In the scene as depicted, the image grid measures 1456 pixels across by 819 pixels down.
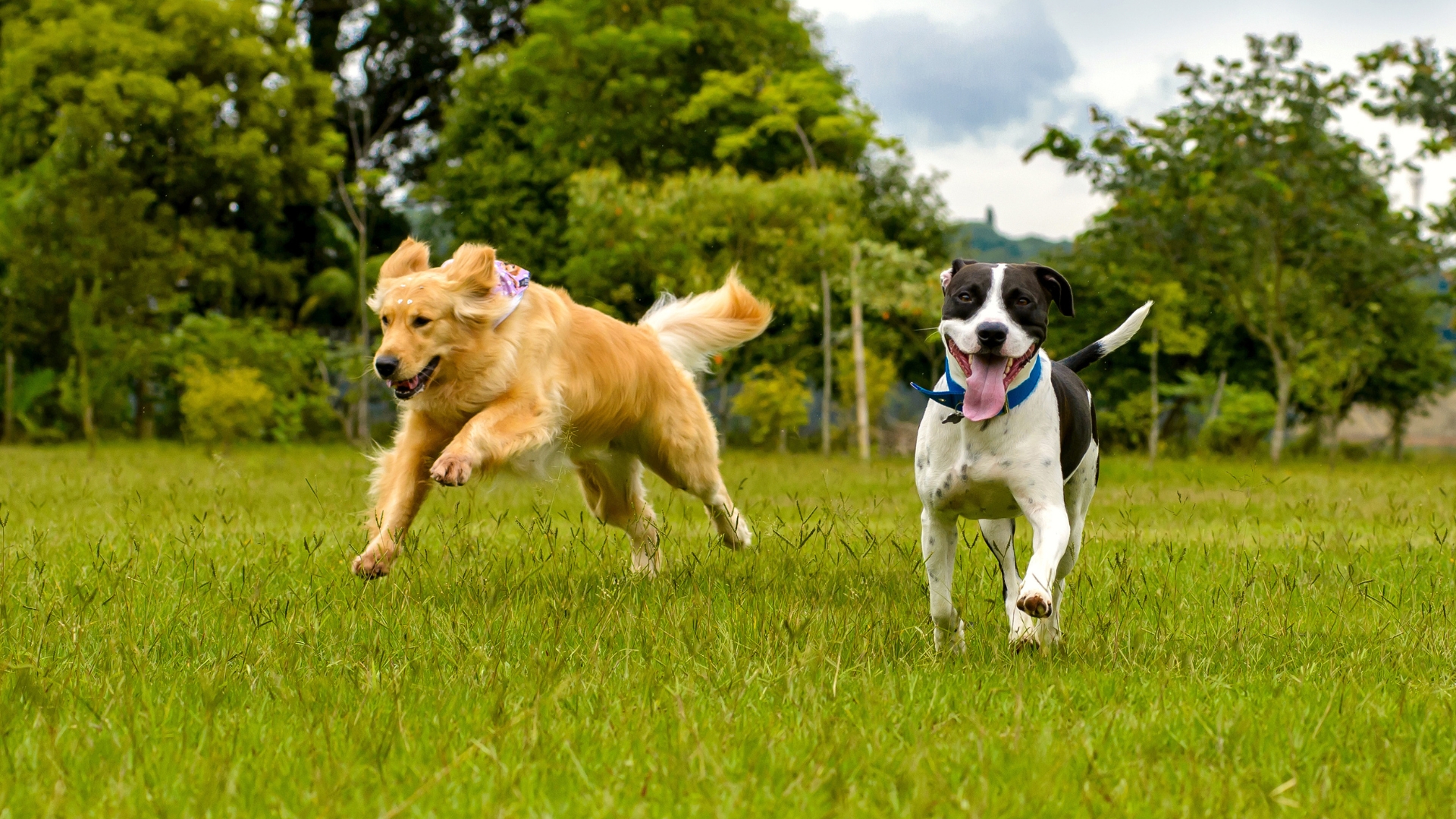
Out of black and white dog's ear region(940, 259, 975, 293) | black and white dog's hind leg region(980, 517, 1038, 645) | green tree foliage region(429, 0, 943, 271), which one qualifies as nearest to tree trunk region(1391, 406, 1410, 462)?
green tree foliage region(429, 0, 943, 271)

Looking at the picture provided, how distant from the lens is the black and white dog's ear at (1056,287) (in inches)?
163

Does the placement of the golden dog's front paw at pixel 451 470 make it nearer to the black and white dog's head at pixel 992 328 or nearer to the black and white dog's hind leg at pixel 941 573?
the black and white dog's hind leg at pixel 941 573

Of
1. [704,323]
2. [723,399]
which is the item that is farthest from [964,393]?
[723,399]

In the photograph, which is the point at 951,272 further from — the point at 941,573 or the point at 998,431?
the point at 941,573

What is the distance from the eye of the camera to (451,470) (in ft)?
16.2

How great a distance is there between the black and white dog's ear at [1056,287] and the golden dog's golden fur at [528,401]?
2396mm

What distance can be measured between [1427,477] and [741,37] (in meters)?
18.1

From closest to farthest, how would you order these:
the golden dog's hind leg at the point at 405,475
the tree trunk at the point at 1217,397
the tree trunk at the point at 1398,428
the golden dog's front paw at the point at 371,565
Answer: the golden dog's front paw at the point at 371,565 → the golden dog's hind leg at the point at 405,475 → the tree trunk at the point at 1217,397 → the tree trunk at the point at 1398,428

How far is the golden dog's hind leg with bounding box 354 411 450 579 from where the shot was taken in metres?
5.54

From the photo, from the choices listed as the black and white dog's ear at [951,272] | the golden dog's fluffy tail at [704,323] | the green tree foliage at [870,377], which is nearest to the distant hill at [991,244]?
the green tree foliage at [870,377]

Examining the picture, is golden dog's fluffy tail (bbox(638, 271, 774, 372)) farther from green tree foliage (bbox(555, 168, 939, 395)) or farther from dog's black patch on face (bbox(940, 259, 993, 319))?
green tree foliage (bbox(555, 168, 939, 395))

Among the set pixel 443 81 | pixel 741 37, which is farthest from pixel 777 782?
pixel 443 81

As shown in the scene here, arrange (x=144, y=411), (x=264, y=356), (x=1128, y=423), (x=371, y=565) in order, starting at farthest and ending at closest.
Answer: (x=144, y=411) → (x=1128, y=423) → (x=264, y=356) → (x=371, y=565)

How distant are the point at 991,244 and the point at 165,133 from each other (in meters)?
34.3
